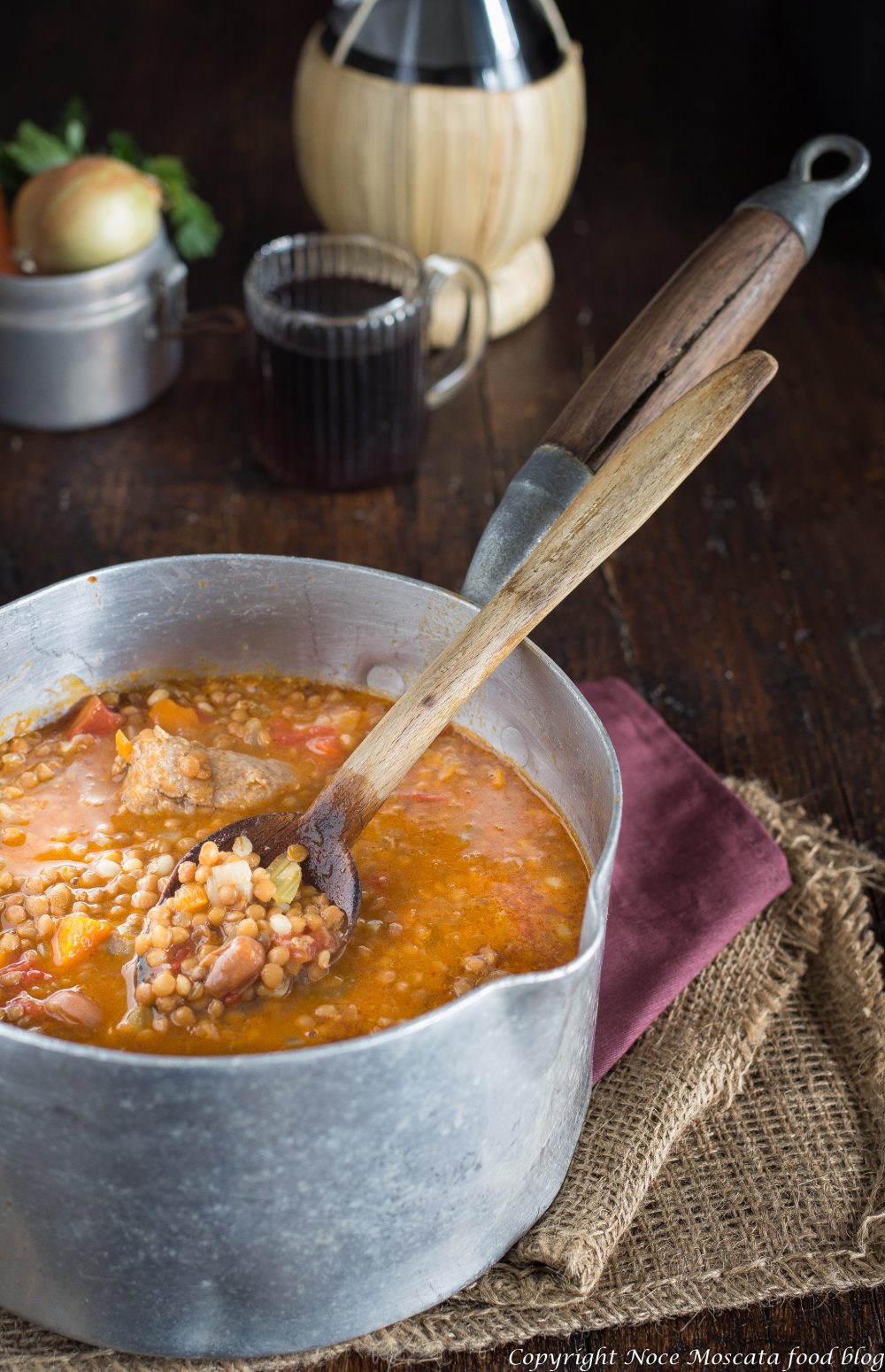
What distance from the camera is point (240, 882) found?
1.74m

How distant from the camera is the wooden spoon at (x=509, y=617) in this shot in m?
1.74

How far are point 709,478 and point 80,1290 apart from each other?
2.20 metres

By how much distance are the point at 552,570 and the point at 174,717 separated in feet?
2.13

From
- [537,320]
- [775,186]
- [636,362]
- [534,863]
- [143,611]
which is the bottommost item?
[537,320]

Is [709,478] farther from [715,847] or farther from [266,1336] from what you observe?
[266,1336]

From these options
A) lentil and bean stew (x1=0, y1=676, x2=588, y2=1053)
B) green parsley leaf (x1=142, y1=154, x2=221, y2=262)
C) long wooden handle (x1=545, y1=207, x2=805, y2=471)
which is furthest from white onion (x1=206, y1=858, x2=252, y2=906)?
green parsley leaf (x1=142, y1=154, x2=221, y2=262)

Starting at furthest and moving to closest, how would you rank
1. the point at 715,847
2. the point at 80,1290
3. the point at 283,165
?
the point at 283,165 → the point at 715,847 → the point at 80,1290

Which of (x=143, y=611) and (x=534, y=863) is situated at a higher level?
(x=534, y=863)

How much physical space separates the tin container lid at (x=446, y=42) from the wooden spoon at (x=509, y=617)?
1.67 meters

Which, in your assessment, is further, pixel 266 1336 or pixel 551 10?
pixel 551 10

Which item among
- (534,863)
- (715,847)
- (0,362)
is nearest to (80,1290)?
(534,863)

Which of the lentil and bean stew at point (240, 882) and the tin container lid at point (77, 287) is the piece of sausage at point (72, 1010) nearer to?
the lentil and bean stew at point (240, 882)

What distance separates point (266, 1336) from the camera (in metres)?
1.61

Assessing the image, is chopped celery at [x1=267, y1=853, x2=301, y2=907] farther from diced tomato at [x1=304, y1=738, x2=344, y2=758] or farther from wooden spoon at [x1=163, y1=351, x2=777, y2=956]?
diced tomato at [x1=304, y1=738, x2=344, y2=758]
